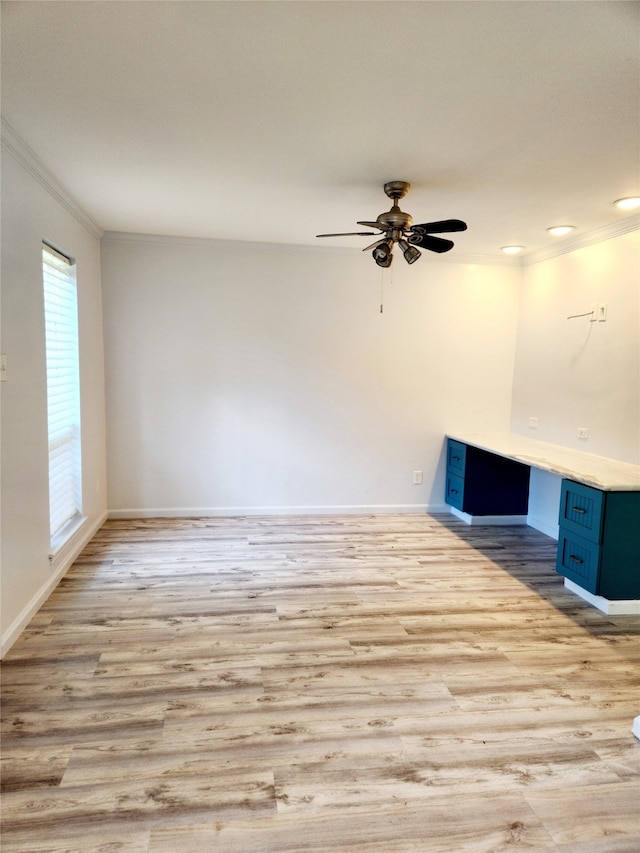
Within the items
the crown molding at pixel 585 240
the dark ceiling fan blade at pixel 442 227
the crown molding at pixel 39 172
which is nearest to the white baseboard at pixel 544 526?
the crown molding at pixel 585 240

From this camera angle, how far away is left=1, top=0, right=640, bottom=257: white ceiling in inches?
62.6

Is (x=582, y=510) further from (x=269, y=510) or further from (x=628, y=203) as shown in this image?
(x=269, y=510)

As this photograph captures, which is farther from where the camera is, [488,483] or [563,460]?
[488,483]

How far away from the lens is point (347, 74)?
6.14ft

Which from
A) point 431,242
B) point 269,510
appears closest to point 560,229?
point 431,242

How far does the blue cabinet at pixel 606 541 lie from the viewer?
2.89 meters

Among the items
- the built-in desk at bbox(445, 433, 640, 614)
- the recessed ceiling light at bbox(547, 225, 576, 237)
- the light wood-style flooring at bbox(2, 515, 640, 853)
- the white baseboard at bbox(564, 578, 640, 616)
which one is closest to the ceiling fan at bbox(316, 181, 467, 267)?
the recessed ceiling light at bbox(547, 225, 576, 237)

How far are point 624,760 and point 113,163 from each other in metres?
3.68

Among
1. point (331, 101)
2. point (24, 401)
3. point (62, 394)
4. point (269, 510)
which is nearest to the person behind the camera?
point (331, 101)

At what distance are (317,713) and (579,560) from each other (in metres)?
1.95

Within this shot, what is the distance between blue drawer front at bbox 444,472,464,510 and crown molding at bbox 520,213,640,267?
7.10 feet

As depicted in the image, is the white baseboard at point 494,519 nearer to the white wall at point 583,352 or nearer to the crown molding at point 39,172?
the white wall at point 583,352

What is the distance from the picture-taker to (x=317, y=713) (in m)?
2.11

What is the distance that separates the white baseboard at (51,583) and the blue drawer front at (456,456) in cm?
329
